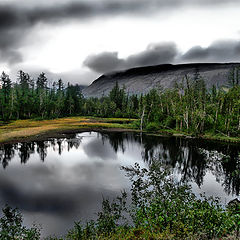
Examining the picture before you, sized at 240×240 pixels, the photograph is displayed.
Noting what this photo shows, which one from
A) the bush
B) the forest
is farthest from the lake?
the bush

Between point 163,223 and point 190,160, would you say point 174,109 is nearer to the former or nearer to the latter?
point 190,160

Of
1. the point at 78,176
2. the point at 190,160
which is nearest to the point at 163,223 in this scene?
the point at 78,176

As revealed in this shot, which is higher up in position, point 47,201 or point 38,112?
point 38,112

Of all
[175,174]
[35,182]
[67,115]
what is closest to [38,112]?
[67,115]

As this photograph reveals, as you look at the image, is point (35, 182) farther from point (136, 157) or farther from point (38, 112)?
point (38, 112)

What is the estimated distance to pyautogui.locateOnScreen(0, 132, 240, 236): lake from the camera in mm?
15891

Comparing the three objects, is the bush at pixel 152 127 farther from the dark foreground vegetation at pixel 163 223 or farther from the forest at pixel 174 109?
the dark foreground vegetation at pixel 163 223

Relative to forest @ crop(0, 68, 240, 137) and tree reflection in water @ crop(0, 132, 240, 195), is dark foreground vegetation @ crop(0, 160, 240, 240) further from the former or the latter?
forest @ crop(0, 68, 240, 137)

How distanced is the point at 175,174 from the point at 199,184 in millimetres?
3354

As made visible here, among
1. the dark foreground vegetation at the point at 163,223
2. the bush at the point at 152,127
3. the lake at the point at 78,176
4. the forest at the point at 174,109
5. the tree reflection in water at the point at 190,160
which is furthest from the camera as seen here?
the bush at the point at 152,127

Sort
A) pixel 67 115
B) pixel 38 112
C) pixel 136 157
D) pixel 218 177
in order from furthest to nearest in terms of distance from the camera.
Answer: pixel 67 115, pixel 38 112, pixel 136 157, pixel 218 177

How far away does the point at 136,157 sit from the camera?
111ft

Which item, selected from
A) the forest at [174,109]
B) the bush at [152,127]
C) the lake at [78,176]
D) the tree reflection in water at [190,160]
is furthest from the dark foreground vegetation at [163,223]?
the bush at [152,127]

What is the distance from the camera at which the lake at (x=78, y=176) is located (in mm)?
15891
